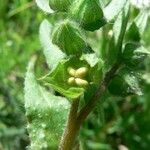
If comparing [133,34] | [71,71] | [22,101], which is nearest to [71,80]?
[71,71]

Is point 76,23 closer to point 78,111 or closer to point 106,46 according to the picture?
point 78,111

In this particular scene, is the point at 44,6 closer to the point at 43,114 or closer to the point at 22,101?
the point at 43,114

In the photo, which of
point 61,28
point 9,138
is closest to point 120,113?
point 9,138

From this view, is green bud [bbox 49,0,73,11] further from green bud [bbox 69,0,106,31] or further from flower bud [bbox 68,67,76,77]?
flower bud [bbox 68,67,76,77]

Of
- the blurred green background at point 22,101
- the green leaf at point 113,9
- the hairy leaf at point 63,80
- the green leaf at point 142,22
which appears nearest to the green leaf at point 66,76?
the hairy leaf at point 63,80

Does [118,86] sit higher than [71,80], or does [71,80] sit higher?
[71,80]

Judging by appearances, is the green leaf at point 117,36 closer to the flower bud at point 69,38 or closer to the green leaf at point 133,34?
the green leaf at point 133,34
